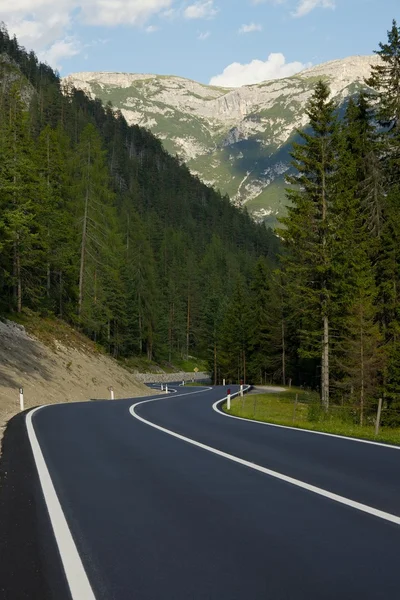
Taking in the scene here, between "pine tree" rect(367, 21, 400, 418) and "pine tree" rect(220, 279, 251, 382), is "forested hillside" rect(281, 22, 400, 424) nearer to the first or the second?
"pine tree" rect(367, 21, 400, 418)

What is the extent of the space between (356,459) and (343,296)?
2294cm

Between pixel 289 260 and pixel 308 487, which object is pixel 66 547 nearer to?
pixel 308 487

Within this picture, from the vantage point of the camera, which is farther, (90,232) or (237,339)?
(237,339)

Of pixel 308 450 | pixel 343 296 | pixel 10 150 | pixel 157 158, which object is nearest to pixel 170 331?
pixel 10 150

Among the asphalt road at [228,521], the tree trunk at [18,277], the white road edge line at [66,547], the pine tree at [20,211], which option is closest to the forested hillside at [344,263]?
the pine tree at [20,211]

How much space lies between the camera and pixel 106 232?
A: 48625mm

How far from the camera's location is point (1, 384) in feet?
83.9

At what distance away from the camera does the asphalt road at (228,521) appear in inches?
162

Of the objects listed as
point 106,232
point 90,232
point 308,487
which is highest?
point 106,232

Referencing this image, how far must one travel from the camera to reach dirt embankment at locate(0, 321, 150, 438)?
89.4ft

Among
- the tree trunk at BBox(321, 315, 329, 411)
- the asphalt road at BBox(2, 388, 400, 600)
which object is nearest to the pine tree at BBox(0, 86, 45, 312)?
the tree trunk at BBox(321, 315, 329, 411)

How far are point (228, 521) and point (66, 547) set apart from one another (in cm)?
167

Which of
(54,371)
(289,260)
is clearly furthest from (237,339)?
(54,371)

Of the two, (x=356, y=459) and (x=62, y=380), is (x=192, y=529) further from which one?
(x=62, y=380)
